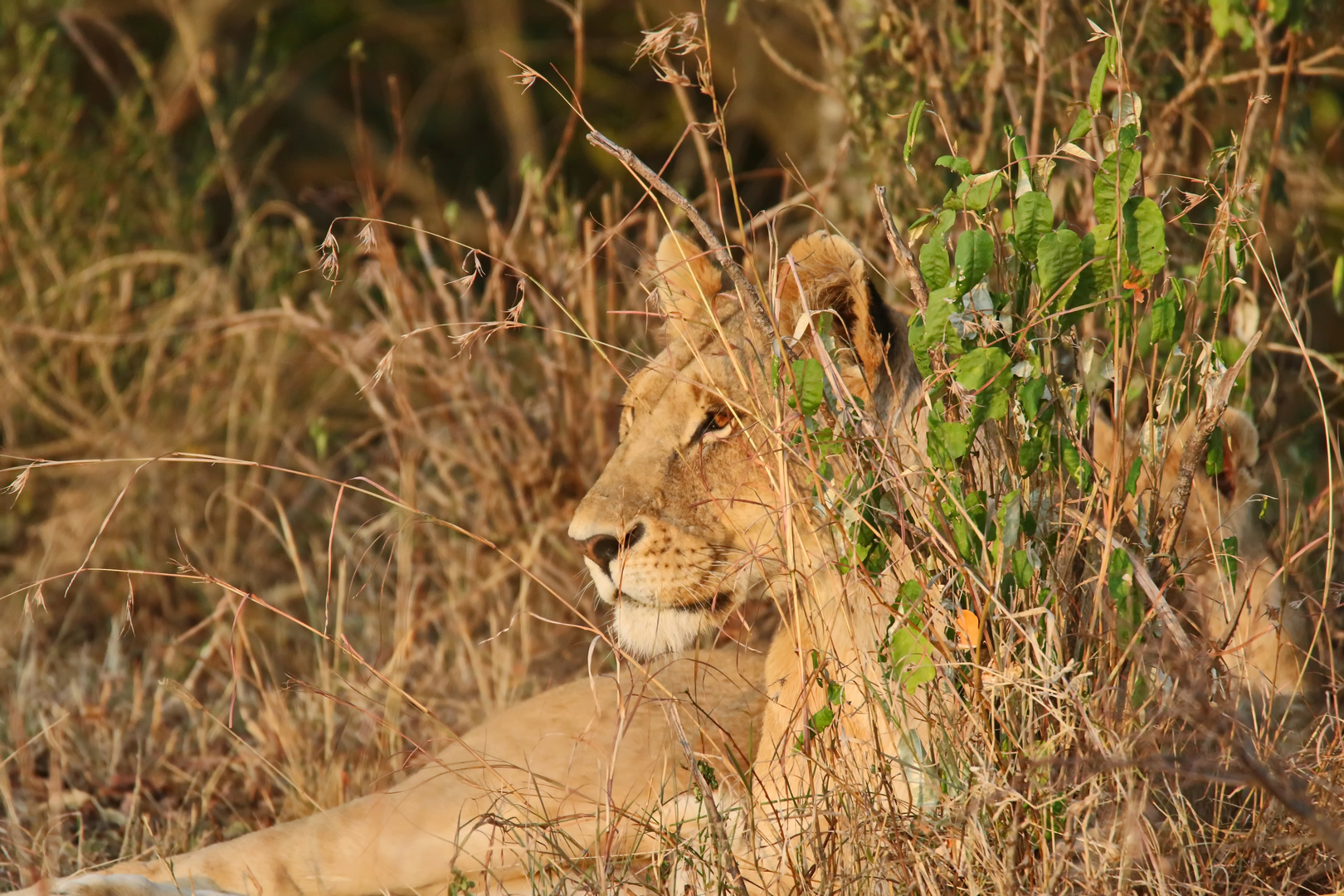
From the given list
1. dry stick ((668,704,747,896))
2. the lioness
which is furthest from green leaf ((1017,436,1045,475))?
dry stick ((668,704,747,896))

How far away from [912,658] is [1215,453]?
1.86 ft

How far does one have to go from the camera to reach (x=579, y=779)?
9.56ft

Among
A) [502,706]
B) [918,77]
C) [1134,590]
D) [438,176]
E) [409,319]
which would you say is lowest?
[438,176]

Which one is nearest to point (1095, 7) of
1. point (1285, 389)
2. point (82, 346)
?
point (1285, 389)

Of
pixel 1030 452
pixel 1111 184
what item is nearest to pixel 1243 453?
pixel 1030 452

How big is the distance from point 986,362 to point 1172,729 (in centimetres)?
67

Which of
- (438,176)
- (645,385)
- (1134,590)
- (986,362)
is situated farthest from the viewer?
(438,176)

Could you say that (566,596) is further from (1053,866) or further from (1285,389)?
(1053,866)

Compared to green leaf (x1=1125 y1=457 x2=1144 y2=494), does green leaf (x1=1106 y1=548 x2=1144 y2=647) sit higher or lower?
lower

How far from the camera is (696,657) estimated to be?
2270mm

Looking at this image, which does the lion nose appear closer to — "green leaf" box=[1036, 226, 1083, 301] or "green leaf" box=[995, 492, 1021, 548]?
"green leaf" box=[995, 492, 1021, 548]

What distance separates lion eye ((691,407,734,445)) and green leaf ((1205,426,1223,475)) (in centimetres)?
86

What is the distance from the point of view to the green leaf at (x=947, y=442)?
6.43 feet

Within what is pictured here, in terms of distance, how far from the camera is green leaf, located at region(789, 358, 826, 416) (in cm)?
197
